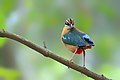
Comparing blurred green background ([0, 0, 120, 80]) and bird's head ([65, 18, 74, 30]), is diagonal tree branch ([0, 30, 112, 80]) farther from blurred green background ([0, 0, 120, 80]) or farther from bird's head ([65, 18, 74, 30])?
Answer: blurred green background ([0, 0, 120, 80])

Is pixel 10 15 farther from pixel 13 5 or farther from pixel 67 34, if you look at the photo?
pixel 67 34

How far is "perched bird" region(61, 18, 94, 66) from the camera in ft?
2.49

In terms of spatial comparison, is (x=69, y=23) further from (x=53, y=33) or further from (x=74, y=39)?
(x=53, y=33)

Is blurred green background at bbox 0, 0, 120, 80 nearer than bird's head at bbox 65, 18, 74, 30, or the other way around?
bird's head at bbox 65, 18, 74, 30

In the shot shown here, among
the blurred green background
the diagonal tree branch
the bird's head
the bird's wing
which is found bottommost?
the blurred green background

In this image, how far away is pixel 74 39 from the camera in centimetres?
78

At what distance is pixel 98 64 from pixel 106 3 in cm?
18

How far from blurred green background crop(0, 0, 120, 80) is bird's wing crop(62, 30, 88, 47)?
0.27 meters

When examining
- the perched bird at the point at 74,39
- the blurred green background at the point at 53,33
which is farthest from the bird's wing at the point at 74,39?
the blurred green background at the point at 53,33

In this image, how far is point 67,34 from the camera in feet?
2.62

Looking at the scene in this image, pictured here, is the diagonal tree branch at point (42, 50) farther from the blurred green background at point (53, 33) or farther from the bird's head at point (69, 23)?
the blurred green background at point (53, 33)

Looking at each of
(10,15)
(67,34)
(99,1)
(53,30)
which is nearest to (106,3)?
(99,1)

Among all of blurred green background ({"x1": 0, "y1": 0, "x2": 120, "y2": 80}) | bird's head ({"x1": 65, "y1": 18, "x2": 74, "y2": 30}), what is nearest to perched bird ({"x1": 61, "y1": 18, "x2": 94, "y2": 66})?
bird's head ({"x1": 65, "y1": 18, "x2": 74, "y2": 30})

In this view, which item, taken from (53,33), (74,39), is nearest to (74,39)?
(74,39)
